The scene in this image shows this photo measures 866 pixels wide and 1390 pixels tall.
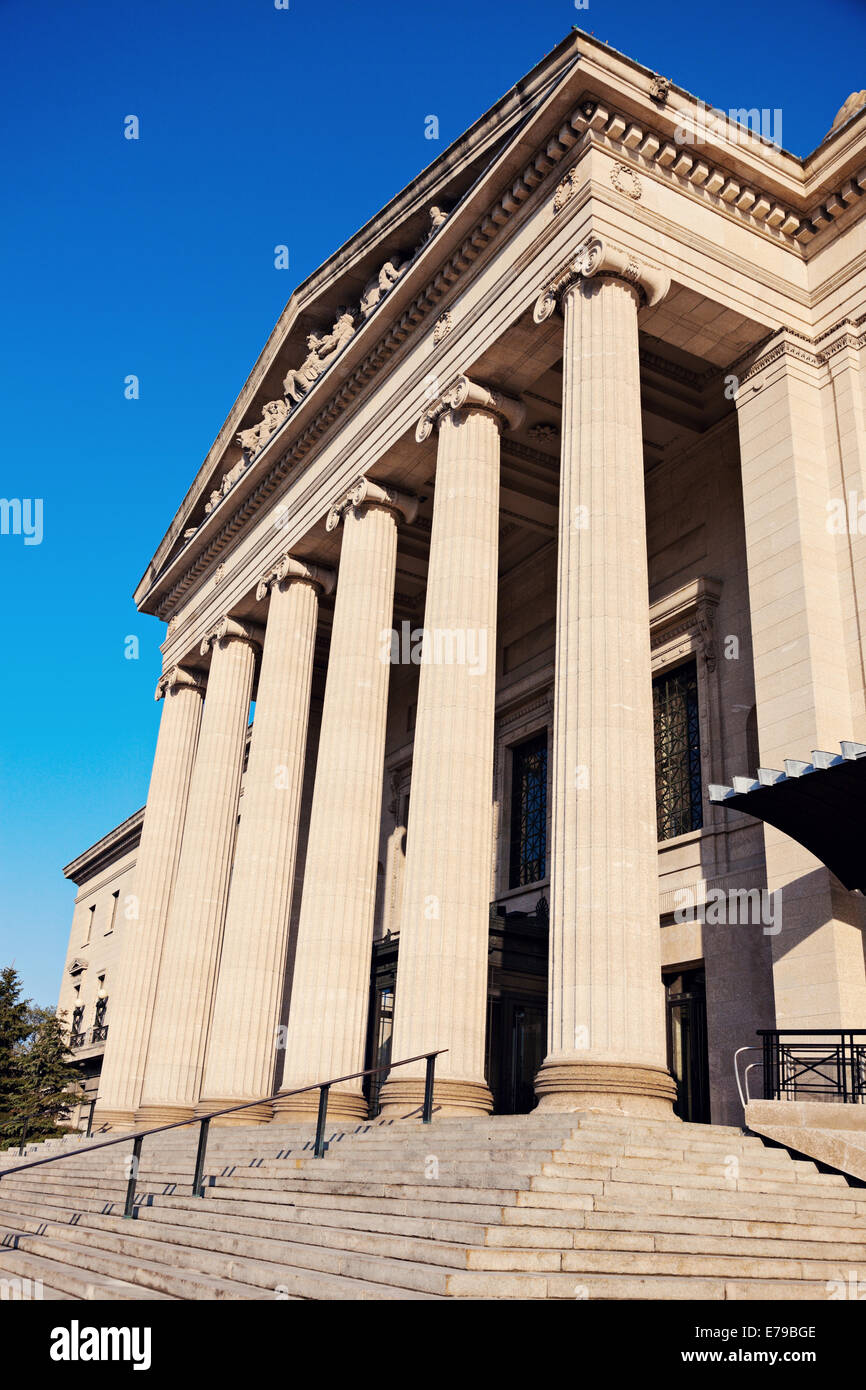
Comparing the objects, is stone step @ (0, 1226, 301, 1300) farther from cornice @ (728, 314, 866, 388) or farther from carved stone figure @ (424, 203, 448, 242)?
carved stone figure @ (424, 203, 448, 242)

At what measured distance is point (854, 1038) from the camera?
1473 centimetres

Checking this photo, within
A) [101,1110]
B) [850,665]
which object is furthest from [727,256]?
[101,1110]

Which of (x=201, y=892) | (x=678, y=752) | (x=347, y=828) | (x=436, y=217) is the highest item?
(x=436, y=217)

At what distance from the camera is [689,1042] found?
20203 millimetres

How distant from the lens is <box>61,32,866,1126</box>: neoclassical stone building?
1556 centimetres

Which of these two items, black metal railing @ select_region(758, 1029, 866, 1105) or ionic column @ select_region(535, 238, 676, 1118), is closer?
ionic column @ select_region(535, 238, 676, 1118)

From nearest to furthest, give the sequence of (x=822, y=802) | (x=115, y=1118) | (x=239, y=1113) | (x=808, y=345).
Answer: (x=822, y=802) → (x=808, y=345) → (x=239, y=1113) → (x=115, y=1118)

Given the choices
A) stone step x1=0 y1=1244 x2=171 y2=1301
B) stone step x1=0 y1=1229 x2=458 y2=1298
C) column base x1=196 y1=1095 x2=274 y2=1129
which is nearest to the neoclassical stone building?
column base x1=196 y1=1095 x2=274 y2=1129

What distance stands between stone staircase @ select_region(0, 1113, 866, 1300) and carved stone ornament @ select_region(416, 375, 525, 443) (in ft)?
40.6

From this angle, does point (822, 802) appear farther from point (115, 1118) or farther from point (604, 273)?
point (115, 1118)

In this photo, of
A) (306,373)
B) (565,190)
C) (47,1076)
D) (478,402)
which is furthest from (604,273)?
(47,1076)

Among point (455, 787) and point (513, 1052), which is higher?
point (455, 787)

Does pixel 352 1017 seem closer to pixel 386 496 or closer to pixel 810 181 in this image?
pixel 386 496

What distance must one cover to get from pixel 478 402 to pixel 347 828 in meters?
8.31
